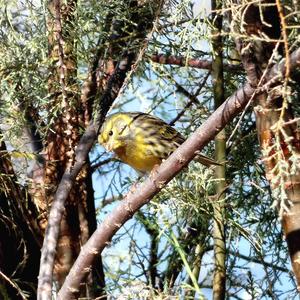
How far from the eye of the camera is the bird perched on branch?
2758 millimetres

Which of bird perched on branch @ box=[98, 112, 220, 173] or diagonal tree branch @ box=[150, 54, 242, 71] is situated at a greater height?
diagonal tree branch @ box=[150, 54, 242, 71]

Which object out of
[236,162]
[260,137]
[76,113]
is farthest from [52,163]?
[260,137]

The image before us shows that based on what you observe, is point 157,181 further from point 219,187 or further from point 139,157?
point 139,157

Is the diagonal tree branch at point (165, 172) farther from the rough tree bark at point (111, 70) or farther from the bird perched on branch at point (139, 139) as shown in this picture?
the bird perched on branch at point (139, 139)

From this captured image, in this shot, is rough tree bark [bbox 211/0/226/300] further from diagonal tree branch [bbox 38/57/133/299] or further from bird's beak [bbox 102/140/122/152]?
bird's beak [bbox 102/140/122/152]

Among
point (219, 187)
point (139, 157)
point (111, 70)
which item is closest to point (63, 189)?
point (219, 187)

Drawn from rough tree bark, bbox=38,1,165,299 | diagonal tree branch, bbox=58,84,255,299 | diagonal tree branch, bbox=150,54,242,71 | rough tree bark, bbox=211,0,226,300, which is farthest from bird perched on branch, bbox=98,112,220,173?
diagonal tree branch, bbox=58,84,255,299

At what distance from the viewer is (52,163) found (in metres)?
2.62

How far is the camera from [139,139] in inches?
114

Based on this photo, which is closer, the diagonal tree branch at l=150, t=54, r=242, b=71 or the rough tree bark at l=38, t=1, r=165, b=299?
the rough tree bark at l=38, t=1, r=165, b=299

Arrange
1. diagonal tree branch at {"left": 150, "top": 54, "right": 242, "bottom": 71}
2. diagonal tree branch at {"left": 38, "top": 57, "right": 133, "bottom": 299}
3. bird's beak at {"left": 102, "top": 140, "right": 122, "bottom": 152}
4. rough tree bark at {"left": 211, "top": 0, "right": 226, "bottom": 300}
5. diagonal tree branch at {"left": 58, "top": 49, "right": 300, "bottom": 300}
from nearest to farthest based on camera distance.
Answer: diagonal tree branch at {"left": 58, "top": 49, "right": 300, "bottom": 300} < diagonal tree branch at {"left": 38, "top": 57, "right": 133, "bottom": 299} < rough tree bark at {"left": 211, "top": 0, "right": 226, "bottom": 300} < diagonal tree branch at {"left": 150, "top": 54, "right": 242, "bottom": 71} < bird's beak at {"left": 102, "top": 140, "right": 122, "bottom": 152}

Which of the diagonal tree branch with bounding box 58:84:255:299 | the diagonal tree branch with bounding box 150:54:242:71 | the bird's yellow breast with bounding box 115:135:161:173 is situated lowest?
the diagonal tree branch with bounding box 58:84:255:299

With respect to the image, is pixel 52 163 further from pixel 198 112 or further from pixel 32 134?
pixel 198 112

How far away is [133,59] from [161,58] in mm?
115
